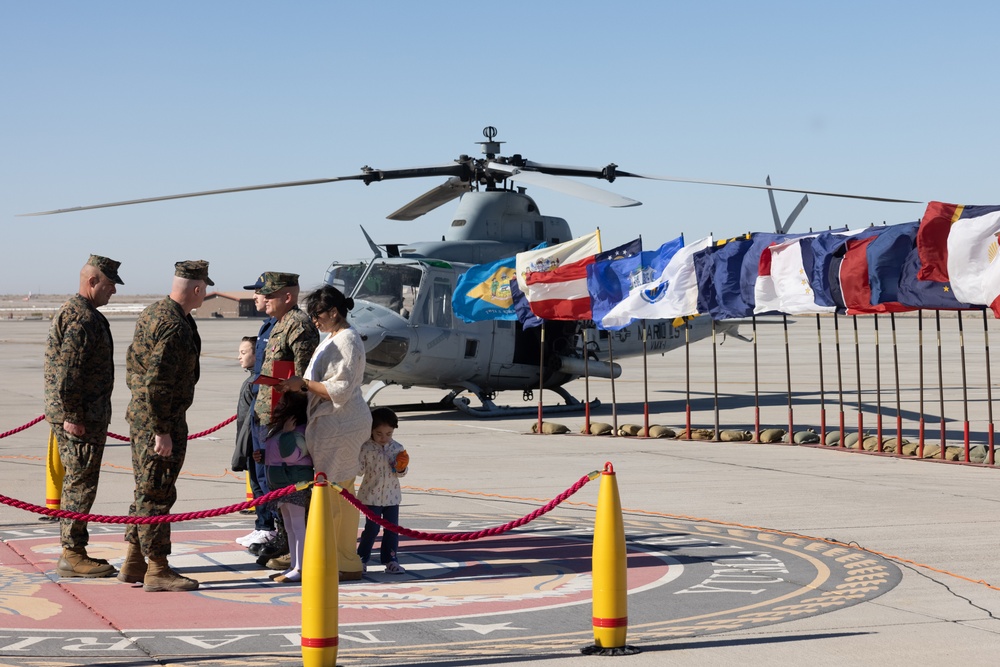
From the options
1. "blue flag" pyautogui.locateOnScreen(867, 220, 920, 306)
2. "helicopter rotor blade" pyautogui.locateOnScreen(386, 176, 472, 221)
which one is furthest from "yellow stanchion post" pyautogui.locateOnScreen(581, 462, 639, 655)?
"helicopter rotor blade" pyautogui.locateOnScreen(386, 176, 472, 221)

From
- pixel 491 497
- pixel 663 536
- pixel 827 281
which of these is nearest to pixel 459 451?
→ pixel 491 497

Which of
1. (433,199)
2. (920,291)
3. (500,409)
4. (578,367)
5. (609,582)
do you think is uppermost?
(433,199)

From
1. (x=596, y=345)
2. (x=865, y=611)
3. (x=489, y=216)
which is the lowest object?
(x=865, y=611)

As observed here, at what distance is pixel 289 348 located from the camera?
26.8 ft

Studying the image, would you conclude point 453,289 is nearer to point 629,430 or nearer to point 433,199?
point 433,199

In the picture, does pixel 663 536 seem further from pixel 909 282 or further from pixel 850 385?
pixel 850 385

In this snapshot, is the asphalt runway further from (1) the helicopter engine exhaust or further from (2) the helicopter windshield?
(1) the helicopter engine exhaust

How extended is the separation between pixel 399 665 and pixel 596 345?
1830 cm

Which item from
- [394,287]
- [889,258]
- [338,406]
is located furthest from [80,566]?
[394,287]

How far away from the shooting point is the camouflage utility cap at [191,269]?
7.98 metres

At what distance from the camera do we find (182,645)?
20.9 ft

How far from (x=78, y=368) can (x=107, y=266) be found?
779 millimetres

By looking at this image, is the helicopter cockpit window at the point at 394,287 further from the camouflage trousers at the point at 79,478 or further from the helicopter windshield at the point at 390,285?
the camouflage trousers at the point at 79,478

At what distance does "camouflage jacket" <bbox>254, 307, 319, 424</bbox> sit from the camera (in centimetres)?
812
